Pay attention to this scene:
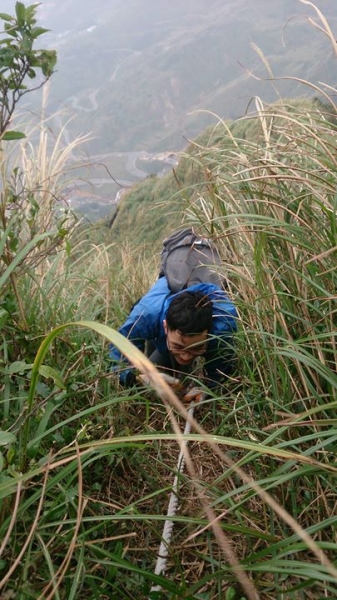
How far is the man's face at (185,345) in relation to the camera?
1938mm

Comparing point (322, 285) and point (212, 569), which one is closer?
point (212, 569)

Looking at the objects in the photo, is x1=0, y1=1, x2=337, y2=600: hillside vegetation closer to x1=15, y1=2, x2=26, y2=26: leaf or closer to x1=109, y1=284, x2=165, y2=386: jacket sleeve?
x1=15, y1=2, x2=26, y2=26: leaf

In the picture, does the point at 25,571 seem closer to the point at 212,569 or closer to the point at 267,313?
the point at 212,569

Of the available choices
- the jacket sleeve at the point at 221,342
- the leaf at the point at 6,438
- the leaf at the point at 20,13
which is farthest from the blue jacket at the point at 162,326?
the leaf at the point at 20,13

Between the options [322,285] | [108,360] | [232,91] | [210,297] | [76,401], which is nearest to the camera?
[322,285]

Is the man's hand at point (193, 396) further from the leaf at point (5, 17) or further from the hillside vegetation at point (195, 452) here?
the leaf at point (5, 17)

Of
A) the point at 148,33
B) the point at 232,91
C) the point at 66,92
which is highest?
the point at 148,33

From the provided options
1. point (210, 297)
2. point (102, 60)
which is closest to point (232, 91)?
point (102, 60)

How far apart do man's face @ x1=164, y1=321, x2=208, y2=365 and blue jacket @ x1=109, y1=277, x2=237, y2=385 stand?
0.05 m

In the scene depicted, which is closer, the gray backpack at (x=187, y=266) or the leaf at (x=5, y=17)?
the leaf at (x=5, y=17)

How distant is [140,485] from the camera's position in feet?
4.81

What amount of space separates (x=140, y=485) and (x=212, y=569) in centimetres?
36

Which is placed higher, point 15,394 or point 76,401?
point 15,394

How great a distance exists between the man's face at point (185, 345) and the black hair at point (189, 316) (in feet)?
0.06
